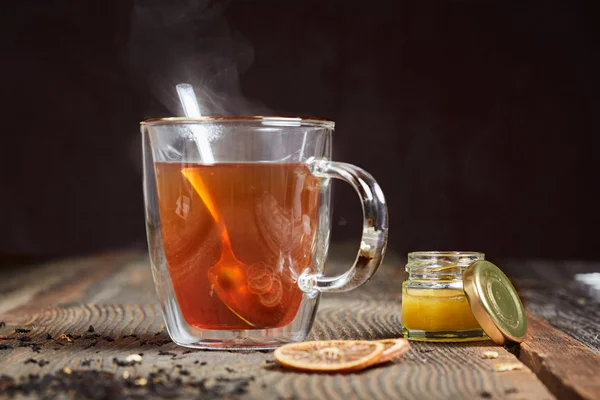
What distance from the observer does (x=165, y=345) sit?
61.4 inches

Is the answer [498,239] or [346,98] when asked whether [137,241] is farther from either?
[498,239]

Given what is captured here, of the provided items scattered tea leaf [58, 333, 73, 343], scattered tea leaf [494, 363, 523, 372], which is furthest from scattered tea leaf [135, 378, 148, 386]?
scattered tea leaf [494, 363, 523, 372]

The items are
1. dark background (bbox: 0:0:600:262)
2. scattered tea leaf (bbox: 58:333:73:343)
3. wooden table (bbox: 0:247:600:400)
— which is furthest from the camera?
dark background (bbox: 0:0:600:262)

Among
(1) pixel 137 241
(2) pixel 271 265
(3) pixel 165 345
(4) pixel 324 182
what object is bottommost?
(1) pixel 137 241

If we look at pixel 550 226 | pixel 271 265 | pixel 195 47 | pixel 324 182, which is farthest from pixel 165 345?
pixel 550 226

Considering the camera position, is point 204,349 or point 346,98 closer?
point 204,349

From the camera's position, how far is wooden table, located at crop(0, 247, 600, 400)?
117 centimetres

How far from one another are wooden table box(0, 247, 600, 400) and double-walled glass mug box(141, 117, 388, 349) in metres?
0.08

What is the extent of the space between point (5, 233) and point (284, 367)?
12.7 ft

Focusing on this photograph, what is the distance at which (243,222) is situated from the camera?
4.94 feet

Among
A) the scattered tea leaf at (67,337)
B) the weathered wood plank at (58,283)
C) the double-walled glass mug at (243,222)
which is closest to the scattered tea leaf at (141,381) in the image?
the double-walled glass mug at (243,222)

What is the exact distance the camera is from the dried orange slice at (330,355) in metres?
1.27

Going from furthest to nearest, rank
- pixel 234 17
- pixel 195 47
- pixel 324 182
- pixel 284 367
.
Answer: pixel 234 17
pixel 195 47
pixel 324 182
pixel 284 367

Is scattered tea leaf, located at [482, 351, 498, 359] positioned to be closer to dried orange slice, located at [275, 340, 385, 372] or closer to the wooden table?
the wooden table
